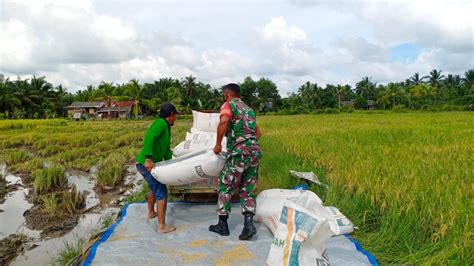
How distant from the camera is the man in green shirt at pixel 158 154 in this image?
329 cm

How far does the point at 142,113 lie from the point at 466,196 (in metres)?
40.7

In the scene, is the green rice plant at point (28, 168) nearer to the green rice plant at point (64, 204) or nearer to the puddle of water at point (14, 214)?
the puddle of water at point (14, 214)

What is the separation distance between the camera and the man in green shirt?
3289mm

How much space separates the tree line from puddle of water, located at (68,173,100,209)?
2633 centimetres

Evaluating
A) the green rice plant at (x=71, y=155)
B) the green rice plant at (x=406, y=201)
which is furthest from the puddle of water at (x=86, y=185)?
the green rice plant at (x=406, y=201)

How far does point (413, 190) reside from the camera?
10.4 feet

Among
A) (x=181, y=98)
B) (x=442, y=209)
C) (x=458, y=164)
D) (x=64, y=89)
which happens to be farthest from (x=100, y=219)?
(x=64, y=89)

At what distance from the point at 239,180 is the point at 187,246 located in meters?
0.71

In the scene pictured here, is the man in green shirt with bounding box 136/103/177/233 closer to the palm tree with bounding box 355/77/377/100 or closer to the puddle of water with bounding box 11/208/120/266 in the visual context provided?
the puddle of water with bounding box 11/208/120/266

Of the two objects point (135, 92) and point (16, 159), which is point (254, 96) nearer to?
point (135, 92)

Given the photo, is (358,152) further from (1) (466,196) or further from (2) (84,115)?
(2) (84,115)

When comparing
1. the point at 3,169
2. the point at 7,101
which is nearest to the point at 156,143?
the point at 3,169

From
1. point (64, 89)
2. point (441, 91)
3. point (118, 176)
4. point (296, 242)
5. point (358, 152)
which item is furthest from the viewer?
point (64, 89)

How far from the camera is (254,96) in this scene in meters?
47.1
